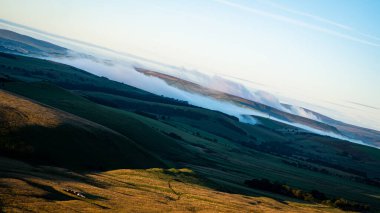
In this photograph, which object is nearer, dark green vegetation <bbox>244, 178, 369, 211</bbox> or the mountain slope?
the mountain slope

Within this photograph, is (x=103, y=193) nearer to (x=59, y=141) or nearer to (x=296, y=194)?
(x=59, y=141)

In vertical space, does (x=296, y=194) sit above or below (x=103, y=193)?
below

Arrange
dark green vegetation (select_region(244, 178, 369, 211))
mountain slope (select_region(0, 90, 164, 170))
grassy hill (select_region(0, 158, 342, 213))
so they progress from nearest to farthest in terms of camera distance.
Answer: grassy hill (select_region(0, 158, 342, 213))
mountain slope (select_region(0, 90, 164, 170))
dark green vegetation (select_region(244, 178, 369, 211))

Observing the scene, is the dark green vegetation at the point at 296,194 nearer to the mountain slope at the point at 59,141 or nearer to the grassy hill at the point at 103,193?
the grassy hill at the point at 103,193

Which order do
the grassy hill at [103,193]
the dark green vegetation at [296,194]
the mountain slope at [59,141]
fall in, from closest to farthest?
the grassy hill at [103,193] → the mountain slope at [59,141] → the dark green vegetation at [296,194]

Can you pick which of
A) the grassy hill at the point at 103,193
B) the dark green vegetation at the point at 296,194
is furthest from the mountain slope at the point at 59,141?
the dark green vegetation at the point at 296,194

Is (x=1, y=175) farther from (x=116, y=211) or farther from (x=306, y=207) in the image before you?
(x=306, y=207)

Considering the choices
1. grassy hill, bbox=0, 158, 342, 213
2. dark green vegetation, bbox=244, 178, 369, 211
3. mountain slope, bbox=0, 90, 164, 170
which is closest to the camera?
grassy hill, bbox=0, 158, 342, 213

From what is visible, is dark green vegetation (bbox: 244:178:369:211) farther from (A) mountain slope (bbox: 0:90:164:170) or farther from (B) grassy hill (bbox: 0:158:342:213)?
(A) mountain slope (bbox: 0:90:164:170)

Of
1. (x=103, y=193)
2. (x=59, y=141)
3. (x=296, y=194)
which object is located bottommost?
(x=296, y=194)

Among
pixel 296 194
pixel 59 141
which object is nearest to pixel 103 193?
pixel 59 141

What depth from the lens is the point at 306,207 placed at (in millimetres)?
120000

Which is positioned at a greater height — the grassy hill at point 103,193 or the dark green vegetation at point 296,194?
the grassy hill at point 103,193

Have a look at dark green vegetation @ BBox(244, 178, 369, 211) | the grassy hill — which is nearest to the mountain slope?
the grassy hill
